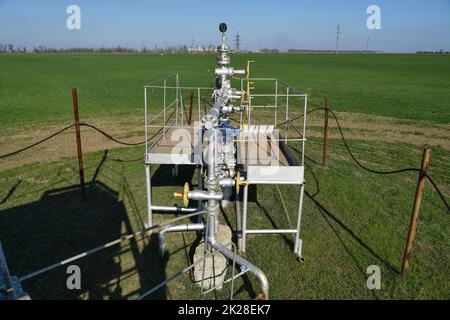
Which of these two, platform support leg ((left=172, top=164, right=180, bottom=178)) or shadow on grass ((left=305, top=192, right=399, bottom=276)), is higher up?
platform support leg ((left=172, top=164, right=180, bottom=178))

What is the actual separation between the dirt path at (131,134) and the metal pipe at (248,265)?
31.3 feet

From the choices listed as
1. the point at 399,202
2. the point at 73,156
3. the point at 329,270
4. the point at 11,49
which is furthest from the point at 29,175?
the point at 11,49

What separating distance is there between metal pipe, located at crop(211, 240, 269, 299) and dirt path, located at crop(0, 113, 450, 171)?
9.55m

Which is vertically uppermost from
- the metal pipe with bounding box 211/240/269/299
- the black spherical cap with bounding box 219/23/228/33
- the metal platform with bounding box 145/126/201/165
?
the black spherical cap with bounding box 219/23/228/33

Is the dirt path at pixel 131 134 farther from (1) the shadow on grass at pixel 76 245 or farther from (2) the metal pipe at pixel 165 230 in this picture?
(2) the metal pipe at pixel 165 230

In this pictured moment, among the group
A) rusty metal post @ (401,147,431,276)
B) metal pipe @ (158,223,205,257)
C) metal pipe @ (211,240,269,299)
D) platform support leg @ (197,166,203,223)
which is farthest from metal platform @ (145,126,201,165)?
rusty metal post @ (401,147,431,276)

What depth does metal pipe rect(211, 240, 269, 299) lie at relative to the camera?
5367 mm

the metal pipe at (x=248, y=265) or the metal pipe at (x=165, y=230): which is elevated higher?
the metal pipe at (x=248, y=265)

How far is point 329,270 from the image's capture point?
7234 millimetres

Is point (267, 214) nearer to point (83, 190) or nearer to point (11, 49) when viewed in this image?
point (83, 190)

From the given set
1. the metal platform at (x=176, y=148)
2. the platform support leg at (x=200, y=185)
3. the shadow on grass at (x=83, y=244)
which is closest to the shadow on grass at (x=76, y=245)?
the shadow on grass at (x=83, y=244)

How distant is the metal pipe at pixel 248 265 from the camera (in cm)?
537

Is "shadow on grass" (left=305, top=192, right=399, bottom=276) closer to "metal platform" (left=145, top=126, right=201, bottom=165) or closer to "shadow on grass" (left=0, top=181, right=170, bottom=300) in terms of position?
"metal platform" (left=145, top=126, right=201, bottom=165)
